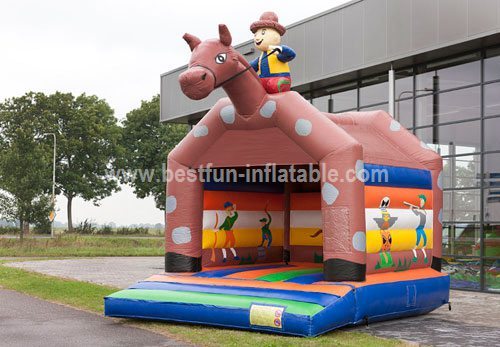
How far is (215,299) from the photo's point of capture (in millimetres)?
8375

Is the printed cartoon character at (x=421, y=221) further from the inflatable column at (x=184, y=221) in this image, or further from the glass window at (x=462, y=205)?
the glass window at (x=462, y=205)

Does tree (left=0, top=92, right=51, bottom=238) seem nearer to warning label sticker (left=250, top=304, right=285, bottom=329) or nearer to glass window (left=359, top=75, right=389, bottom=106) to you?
glass window (left=359, top=75, right=389, bottom=106)

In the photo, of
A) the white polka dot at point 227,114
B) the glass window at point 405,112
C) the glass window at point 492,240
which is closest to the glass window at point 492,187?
the glass window at point 492,240

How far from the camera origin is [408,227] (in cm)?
981

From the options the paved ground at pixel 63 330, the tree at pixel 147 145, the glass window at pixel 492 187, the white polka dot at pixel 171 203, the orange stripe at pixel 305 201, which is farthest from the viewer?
the tree at pixel 147 145

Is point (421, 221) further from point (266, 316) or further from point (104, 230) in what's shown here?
point (104, 230)

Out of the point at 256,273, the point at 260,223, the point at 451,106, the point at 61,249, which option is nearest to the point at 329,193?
the point at 256,273

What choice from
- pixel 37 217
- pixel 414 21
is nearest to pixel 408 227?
pixel 414 21

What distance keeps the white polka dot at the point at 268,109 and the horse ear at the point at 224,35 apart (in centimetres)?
94

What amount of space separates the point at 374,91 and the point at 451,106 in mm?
2265

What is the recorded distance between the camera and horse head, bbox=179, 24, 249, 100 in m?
8.23

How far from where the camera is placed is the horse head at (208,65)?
823cm

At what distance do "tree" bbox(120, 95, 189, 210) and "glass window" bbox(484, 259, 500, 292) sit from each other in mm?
40395

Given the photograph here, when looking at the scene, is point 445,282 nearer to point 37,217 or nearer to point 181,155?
point 181,155
